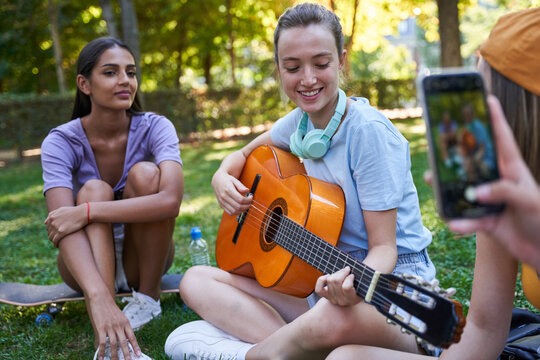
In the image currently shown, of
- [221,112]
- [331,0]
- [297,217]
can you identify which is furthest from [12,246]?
[331,0]

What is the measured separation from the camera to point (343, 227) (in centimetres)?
219

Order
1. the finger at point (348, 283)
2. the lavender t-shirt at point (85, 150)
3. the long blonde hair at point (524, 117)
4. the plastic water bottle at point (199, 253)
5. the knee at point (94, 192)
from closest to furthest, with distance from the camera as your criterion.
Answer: the long blonde hair at point (524, 117) < the finger at point (348, 283) < the knee at point (94, 192) < the lavender t-shirt at point (85, 150) < the plastic water bottle at point (199, 253)

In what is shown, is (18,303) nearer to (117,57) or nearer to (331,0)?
(117,57)

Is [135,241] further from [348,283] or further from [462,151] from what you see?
[462,151]

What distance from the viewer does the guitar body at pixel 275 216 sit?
6.98 feet

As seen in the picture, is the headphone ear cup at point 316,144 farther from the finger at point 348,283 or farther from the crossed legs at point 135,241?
the crossed legs at point 135,241

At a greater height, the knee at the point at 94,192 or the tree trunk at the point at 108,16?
the tree trunk at the point at 108,16

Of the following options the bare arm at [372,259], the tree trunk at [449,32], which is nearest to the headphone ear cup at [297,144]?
the bare arm at [372,259]

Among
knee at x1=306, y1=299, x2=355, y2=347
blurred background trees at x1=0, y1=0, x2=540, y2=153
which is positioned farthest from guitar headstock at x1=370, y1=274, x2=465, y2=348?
blurred background trees at x1=0, y1=0, x2=540, y2=153

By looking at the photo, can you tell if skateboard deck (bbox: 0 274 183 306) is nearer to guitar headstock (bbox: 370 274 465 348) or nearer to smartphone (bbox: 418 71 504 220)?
guitar headstock (bbox: 370 274 465 348)

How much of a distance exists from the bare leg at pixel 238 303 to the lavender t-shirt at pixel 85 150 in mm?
777

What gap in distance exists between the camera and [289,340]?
1907 millimetres

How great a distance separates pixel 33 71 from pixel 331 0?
38.6 feet

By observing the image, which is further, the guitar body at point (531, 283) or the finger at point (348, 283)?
the finger at point (348, 283)
